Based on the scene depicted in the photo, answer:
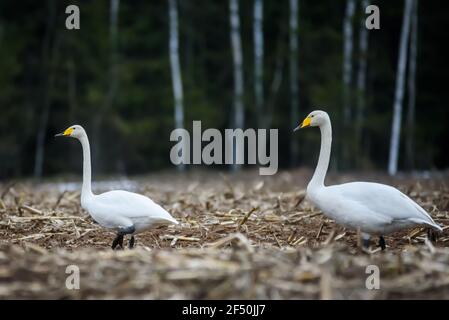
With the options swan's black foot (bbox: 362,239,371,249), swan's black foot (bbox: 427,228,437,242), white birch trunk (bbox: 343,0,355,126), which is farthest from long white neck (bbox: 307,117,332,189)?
white birch trunk (bbox: 343,0,355,126)

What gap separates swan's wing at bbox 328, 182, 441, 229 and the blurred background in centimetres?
1854

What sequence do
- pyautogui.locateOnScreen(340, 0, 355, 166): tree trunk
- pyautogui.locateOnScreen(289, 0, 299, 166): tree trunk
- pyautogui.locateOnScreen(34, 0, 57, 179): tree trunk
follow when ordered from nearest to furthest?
1. pyautogui.locateOnScreen(34, 0, 57, 179): tree trunk
2. pyautogui.locateOnScreen(340, 0, 355, 166): tree trunk
3. pyautogui.locateOnScreen(289, 0, 299, 166): tree trunk

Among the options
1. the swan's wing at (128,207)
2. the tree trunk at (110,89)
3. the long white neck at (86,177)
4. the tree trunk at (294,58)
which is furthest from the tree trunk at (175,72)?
the swan's wing at (128,207)

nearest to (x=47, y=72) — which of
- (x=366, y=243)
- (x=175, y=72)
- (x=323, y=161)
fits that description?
(x=175, y=72)

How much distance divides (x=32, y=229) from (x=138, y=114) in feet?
67.6

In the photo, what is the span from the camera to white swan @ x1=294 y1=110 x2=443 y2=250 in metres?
6.89

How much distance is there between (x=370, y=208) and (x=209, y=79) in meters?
26.4

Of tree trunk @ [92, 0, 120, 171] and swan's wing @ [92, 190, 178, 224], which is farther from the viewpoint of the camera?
tree trunk @ [92, 0, 120, 171]

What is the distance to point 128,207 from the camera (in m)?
7.52

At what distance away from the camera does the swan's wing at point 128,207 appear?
7402 mm

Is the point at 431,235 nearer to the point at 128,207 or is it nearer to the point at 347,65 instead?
the point at 128,207

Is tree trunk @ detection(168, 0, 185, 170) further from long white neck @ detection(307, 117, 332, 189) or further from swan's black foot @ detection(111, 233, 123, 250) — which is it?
swan's black foot @ detection(111, 233, 123, 250)

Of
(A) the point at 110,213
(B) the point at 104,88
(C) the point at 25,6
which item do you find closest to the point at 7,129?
(B) the point at 104,88
